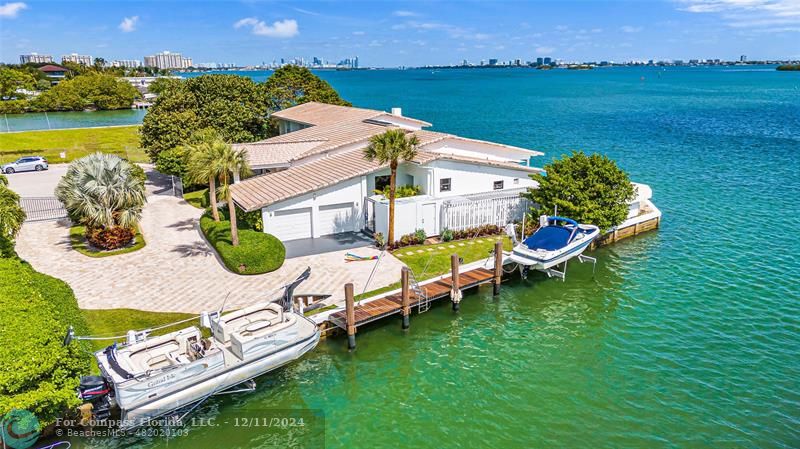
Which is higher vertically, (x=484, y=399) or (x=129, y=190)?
(x=129, y=190)

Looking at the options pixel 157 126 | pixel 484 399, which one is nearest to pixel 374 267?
pixel 484 399

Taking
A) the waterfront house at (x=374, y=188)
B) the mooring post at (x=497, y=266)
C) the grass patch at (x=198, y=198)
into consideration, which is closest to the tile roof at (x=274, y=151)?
the waterfront house at (x=374, y=188)

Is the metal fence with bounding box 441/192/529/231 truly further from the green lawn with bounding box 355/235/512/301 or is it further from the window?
the window

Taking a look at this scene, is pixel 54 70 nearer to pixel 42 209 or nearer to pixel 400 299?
pixel 42 209

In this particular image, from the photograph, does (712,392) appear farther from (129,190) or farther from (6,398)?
(129,190)

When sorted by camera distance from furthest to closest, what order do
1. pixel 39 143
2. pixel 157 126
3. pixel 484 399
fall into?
pixel 39 143 < pixel 157 126 < pixel 484 399

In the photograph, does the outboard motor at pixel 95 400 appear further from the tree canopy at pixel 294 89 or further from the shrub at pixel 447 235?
the tree canopy at pixel 294 89

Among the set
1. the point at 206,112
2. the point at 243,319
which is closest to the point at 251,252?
the point at 243,319
